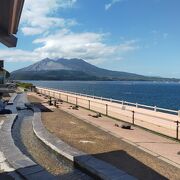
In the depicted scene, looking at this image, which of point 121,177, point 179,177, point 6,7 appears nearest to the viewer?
point 6,7

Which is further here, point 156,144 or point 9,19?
point 156,144

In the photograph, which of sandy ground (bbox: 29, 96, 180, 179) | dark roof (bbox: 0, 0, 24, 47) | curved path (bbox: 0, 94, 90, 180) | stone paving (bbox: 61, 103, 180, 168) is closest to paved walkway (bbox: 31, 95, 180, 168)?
stone paving (bbox: 61, 103, 180, 168)

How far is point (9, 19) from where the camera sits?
25.3 ft

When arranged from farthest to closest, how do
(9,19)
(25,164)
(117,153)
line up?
(117,153) < (25,164) < (9,19)

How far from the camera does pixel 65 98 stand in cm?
4084

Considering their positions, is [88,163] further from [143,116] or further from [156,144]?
[143,116]

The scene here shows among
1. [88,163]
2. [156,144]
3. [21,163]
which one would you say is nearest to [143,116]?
[156,144]

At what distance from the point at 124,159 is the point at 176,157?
2059 mm

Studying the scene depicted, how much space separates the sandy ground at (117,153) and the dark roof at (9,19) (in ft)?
14.5

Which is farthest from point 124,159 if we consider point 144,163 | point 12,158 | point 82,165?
point 12,158

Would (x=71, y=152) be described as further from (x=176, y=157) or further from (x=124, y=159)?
(x=176, y=157)

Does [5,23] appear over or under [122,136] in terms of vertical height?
over

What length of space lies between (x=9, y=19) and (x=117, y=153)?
5588 millimetres

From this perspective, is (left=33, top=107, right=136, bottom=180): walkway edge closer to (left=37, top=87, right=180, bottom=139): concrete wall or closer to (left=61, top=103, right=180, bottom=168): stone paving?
(left=61, top=103, right=180, bottom=168): stone paving
